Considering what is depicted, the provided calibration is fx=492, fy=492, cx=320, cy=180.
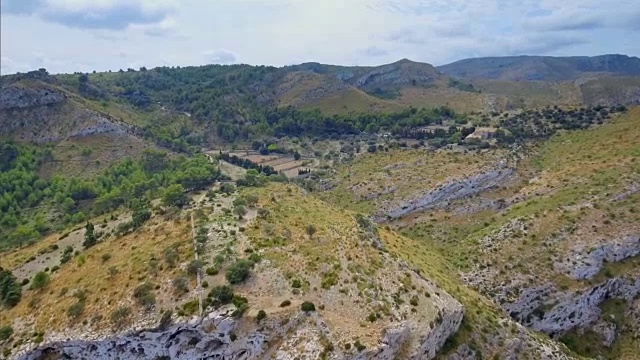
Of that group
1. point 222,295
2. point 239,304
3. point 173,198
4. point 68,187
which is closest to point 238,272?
point 222,295

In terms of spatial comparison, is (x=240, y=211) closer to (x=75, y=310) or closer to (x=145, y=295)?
(x=145, y=295)

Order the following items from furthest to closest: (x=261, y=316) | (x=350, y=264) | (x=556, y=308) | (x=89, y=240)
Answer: (x=89, y=240)
(x=556, y=308)
(x=350, y=264)
(x=261, y=316)

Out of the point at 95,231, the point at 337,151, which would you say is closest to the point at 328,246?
the point at 95,231

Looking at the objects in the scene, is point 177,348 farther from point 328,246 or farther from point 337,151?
point 337,151

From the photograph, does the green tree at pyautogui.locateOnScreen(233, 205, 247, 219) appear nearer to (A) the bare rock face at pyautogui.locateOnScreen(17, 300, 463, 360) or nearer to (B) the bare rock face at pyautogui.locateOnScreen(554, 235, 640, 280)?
(A) the bare rock face at pyautogui.locateOnScreen(17, 300, 463, 360)

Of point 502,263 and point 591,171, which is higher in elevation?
point 591,171

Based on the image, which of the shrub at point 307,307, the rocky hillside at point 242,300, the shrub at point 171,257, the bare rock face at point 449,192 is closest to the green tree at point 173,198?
the rocky hillside at point 242,300
